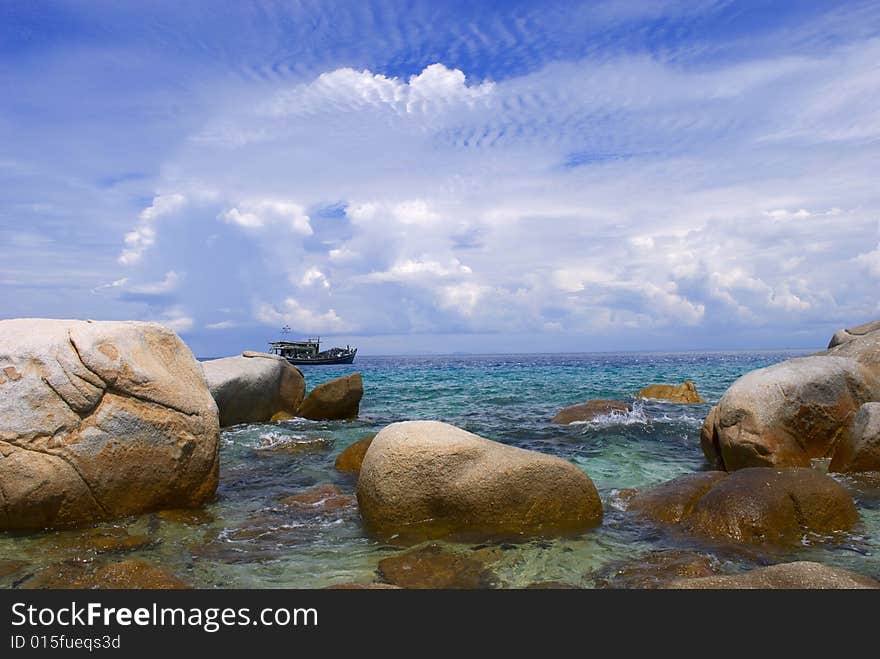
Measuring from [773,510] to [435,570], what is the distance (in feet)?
12.5

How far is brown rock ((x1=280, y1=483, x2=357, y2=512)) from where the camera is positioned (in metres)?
8.45

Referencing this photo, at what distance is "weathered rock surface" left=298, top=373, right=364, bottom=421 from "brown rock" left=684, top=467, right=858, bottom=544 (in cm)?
1256

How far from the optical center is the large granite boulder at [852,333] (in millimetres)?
13500

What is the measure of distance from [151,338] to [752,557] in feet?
24.9

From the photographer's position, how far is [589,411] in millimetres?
17516

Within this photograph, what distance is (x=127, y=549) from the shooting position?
660cm

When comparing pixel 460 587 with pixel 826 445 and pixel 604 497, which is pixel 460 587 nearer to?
pixel 604 497

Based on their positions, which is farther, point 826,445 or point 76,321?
point 826,445

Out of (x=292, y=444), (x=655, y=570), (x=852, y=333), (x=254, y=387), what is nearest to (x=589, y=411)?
(x=852, y=333)

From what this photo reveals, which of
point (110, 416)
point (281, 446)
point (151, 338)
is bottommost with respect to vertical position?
point (281, 446)

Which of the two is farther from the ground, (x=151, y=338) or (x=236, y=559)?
(x=151, y=338)
